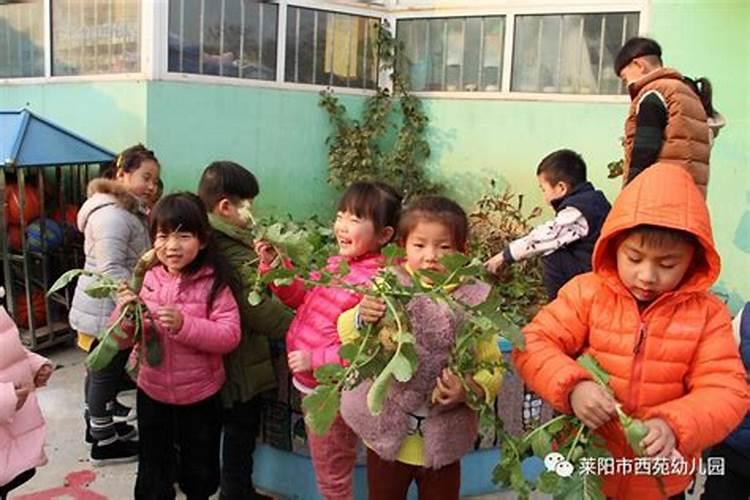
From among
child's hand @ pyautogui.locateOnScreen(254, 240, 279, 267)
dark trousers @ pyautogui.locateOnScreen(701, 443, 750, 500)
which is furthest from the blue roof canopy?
dark trousers @ pyautogui.locateOnScreen(701, 443, 750, 500)

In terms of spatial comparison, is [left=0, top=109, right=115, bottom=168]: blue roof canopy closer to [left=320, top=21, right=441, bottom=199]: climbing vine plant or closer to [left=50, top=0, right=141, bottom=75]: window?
[left=50, top=0, right=141, bottom=75]: window

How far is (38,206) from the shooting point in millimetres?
4914

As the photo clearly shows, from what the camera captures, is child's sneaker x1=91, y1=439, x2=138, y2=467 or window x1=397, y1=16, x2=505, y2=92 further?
window x1=397, y1=16, x2=505, y2=92

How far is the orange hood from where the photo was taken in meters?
1.83

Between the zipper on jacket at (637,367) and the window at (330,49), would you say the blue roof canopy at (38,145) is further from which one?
the zipper on jacket at (637,367)

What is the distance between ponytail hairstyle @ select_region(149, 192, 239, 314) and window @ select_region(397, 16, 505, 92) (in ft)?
13.5

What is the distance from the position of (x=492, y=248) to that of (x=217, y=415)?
2677 mm

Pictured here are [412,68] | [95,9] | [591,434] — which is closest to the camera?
[591,434]

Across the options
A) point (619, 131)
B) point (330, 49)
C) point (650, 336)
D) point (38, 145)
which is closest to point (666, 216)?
point (650, 336)

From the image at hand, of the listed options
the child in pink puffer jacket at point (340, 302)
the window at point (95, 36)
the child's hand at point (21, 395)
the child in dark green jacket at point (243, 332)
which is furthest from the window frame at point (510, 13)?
the child's hand at point (21, 395)

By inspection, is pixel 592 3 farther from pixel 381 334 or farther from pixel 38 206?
pixel 381 334

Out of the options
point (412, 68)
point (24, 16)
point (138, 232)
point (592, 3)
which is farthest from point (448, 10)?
point (138, 232)

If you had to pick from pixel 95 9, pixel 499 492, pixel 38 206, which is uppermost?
pixel 95 9

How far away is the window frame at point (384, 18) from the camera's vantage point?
533cm
